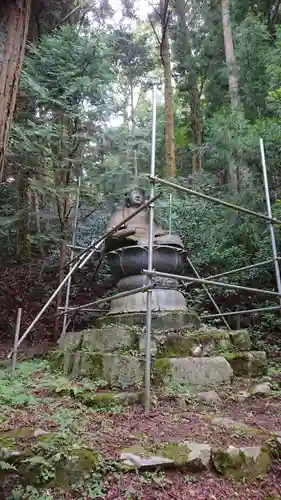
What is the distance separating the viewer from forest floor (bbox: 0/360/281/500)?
233 centimetres

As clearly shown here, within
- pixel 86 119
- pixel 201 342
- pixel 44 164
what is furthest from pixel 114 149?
pixel 201 342

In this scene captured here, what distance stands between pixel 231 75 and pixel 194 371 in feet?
27.3

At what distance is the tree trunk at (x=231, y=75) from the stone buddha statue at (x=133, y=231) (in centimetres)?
284

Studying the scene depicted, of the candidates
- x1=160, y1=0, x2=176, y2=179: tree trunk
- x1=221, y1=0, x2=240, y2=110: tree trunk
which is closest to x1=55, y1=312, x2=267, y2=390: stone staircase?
x1=221, y1=0, x2=240, y2=110: tree trunk

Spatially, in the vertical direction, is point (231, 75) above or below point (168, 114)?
below

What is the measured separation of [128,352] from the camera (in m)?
4.11

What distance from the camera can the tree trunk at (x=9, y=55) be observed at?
17.9 feet

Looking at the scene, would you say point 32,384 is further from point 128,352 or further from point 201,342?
point 201,342

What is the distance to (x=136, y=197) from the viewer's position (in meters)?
5.95

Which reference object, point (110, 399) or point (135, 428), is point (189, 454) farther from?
point (110, 399)

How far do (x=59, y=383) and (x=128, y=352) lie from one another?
31.0 inches

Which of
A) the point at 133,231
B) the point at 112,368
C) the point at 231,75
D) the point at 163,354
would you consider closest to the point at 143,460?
the point at 112,368

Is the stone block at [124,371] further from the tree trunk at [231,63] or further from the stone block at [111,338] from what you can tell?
the tree trunk at [231,63]

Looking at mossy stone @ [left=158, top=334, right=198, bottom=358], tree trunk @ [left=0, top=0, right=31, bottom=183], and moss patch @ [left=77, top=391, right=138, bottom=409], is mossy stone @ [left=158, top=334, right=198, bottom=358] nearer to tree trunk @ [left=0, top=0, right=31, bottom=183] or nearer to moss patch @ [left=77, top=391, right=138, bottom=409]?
moss patch @ [left=77, top=391, right=138, bottom=409]
